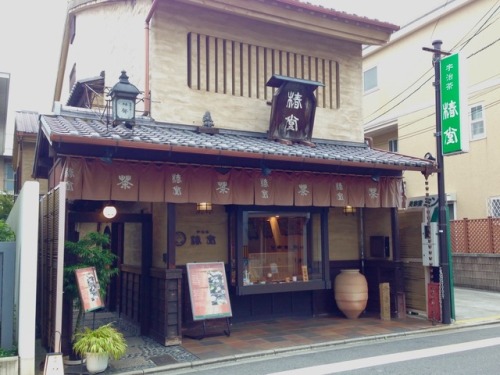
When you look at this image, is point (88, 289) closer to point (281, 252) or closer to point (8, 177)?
point (281, 252)

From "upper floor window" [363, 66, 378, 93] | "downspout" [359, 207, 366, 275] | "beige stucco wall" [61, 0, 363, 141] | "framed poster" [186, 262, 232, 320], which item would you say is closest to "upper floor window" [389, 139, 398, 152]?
"upper floor window" [363, 66, 378, 93]

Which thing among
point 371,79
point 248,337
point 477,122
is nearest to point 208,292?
point 248,337

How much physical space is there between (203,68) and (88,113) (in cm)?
293

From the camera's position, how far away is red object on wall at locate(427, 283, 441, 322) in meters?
11.4

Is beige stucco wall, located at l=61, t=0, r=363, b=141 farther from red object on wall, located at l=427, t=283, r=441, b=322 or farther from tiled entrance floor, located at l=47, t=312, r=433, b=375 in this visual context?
tiled entrance floor, located at l=47, t=312, r=433, b=375

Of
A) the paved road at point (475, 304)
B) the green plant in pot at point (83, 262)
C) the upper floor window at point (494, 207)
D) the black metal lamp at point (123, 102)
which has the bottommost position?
the paved road at point (475, 304)

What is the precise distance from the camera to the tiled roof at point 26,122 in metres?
16.4

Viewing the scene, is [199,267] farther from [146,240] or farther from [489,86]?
[489,86]

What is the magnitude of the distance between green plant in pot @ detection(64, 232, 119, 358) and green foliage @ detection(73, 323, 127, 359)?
416mm

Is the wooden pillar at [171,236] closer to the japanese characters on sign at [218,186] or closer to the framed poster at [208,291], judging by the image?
the framed poster at [208,291]

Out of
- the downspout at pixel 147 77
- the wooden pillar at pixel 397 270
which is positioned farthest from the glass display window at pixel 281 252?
the downspout at pixel 147 77

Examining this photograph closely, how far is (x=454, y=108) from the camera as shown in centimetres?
1130

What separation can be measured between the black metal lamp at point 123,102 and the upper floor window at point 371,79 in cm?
1754

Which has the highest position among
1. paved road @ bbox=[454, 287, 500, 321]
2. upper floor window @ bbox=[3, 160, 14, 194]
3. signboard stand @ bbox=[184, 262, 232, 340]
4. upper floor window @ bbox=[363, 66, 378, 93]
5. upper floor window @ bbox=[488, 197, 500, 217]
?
upper floor window @ bbox=[363, 66, 378, 93]
